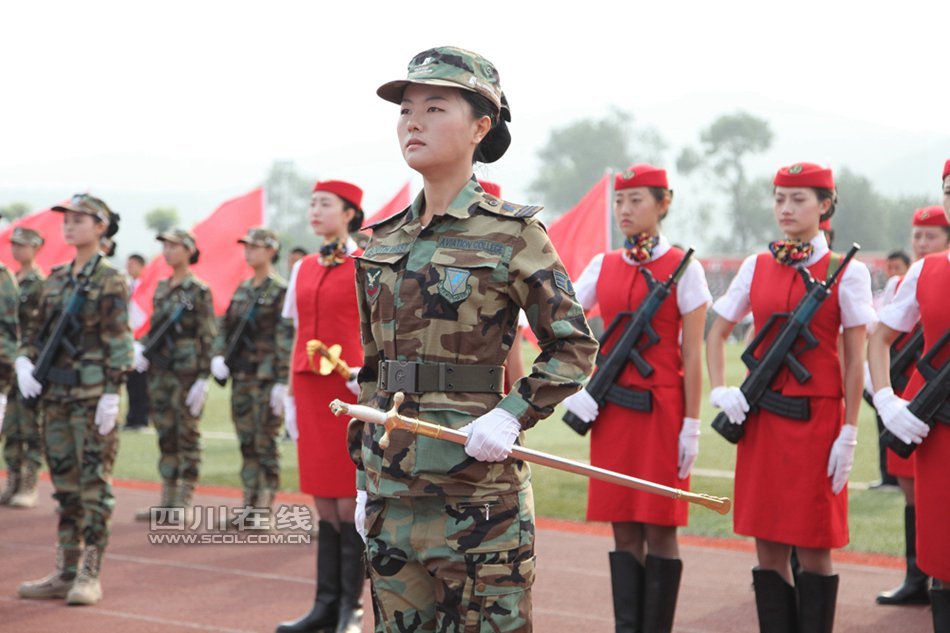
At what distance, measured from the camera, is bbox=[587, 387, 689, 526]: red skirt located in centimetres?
533

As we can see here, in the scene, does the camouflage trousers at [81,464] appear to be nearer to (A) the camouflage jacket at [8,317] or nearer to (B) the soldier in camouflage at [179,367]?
(A) the camouflage jacket at [8,317]

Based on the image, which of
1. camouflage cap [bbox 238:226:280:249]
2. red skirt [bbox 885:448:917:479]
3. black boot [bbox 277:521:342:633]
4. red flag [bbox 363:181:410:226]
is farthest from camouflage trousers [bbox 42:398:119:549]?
red flag [bbox 363:181:410:226]

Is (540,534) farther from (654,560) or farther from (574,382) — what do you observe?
(574,382)

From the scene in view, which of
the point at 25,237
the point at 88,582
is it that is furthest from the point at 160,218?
the point at 88,582

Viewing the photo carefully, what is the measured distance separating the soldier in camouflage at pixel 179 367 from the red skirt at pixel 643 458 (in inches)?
194

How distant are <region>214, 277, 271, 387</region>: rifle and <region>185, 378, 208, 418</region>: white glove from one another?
305mm

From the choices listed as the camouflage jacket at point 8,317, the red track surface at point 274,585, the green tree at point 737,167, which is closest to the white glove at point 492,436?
the red track surface at point 274,585

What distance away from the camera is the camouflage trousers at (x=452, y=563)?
312 cm

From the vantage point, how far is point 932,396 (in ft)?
14.9

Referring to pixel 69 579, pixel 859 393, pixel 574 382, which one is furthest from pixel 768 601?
pixel 69 579

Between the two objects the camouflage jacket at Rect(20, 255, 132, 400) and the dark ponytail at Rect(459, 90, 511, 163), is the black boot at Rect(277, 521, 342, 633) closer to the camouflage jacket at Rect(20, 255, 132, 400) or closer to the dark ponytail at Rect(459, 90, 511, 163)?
the camouflage jacket at Rect(20, 255, 132, 400)

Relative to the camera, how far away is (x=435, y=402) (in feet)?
10.4

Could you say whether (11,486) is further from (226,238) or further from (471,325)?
(471,325)

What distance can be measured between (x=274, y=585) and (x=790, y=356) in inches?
147
